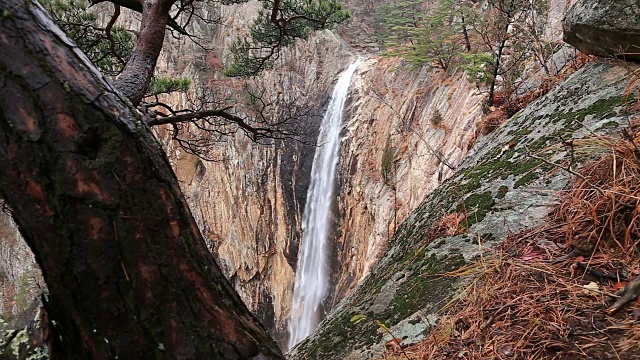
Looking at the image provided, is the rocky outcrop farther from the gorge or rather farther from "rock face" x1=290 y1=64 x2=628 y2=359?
"rock face" x1=290 y1=64 x2=628 y2=359

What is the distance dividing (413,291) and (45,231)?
1567 millimetres

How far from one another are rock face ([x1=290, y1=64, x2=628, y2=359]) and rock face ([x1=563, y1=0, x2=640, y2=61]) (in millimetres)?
139

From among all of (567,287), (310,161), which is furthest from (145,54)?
(310,161)

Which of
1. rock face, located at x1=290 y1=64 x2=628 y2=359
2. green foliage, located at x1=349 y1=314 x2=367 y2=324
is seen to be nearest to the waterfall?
rock face, located at x1=290 y1=64 x2=628 y2=359

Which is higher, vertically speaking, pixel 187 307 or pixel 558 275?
pixel 187 307

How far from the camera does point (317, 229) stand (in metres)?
14.5

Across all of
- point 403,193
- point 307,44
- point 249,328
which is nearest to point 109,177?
point 249,328

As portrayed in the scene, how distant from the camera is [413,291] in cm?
193

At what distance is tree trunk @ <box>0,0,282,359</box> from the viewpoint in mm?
845

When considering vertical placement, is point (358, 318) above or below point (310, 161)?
below

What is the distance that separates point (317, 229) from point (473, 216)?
41.0 feet

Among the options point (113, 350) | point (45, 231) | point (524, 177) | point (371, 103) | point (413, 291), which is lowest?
point (413, 291)

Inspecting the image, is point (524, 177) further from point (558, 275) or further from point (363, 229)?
point (363, 229)

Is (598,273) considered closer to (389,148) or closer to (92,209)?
(92,209)
